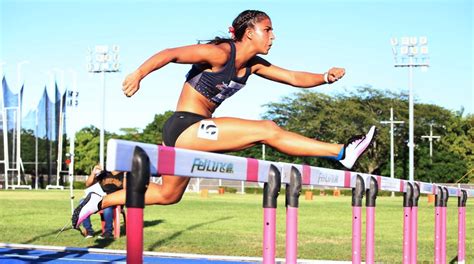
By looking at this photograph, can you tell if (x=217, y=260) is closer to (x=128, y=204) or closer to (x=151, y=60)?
(x=151, y=60)

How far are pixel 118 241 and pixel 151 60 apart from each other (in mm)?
10650

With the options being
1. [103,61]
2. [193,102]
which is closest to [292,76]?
[193,102]

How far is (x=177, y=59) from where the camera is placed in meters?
4.68

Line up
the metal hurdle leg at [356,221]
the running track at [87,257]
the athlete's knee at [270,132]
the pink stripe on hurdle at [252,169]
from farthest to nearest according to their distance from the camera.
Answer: the running track at [87,257] < the metal hurdle leg at [356,221] < the athlete's knee at [270,132] < the pink stripe on hurdle at [252,169]

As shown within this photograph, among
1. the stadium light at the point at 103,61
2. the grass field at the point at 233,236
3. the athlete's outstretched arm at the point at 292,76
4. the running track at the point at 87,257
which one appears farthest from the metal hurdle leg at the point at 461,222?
the stadium light at the point at 103,61

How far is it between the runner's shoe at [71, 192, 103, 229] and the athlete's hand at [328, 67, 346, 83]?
73.2 inches

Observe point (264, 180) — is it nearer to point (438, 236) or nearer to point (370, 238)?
point (370, 238)

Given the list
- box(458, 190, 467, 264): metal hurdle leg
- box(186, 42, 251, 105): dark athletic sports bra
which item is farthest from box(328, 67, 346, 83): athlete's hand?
box(458, 190, 467, 264): metal hurdle leg

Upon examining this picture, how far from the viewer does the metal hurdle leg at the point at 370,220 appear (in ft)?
20.4

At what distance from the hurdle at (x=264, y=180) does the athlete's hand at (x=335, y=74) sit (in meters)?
0.70

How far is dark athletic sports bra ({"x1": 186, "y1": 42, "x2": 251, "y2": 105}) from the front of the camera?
17.6 ft

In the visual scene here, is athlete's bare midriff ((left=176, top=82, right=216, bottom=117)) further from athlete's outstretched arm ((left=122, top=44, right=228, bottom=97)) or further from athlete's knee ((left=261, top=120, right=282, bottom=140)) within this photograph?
athlete's knee ((left=261, top=120, right=282, bottom=140))

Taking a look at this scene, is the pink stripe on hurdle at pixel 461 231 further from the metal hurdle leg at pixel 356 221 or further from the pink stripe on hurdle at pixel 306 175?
the pink stripe on hurdle at pixel 306 175

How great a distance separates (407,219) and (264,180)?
3257mm
